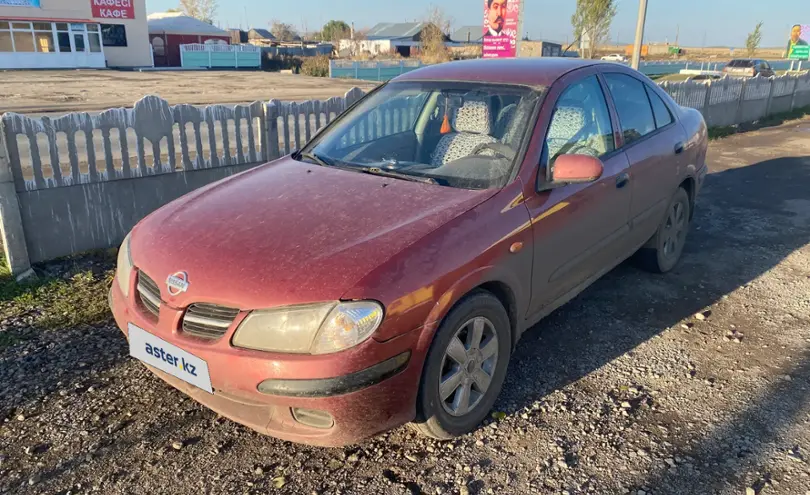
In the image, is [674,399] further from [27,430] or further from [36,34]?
[36,34]

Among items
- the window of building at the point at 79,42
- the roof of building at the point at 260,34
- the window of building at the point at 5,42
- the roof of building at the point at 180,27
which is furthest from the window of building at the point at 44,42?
the roof of building at the point at 260,34

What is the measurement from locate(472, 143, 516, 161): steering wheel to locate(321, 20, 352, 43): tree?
8887cm

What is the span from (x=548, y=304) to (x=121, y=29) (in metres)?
45.3

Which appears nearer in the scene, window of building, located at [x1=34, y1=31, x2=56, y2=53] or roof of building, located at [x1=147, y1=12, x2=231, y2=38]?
window of building, located at [x1=34, y1=31, x2=56, y2=53]

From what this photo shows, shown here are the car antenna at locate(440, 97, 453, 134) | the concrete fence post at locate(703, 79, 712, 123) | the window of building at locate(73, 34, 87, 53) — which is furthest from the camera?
the window of building at locate(73, 34, 87, 53)

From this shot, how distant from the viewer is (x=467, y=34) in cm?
8044

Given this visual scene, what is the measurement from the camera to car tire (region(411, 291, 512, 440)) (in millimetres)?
2637

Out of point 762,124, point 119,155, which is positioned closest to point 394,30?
point 762,124

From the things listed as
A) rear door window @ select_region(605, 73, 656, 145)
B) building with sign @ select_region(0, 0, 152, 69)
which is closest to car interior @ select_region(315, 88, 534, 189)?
rear door window @ select_region(605, 73, 656, 145)

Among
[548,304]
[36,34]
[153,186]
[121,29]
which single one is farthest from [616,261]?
[121,29]

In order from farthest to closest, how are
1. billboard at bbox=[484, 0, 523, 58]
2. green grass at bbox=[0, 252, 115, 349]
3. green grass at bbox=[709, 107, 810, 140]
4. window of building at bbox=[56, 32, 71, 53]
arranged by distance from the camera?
window of building at bbox=[56, 32, 71, 53] < billboard at bbox=[484, 0, 523, 58] < green grass at bbox=[709, 107, 810, 140] < green grass at bbox=[0, 252, 115, 349]

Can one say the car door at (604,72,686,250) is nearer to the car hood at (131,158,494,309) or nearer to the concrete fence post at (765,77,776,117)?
the car hood at (131,158,494,309)

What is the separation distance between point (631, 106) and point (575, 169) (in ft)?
4.97

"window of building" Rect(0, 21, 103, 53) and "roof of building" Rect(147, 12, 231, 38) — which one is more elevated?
"roof of building" Rect(147, 12, 231, 38)
